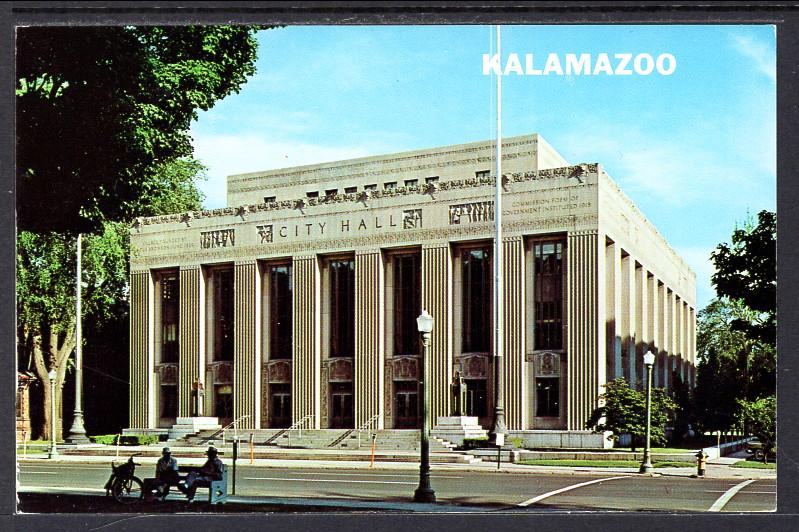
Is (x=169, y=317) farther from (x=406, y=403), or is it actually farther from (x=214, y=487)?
(x=406, y=403)

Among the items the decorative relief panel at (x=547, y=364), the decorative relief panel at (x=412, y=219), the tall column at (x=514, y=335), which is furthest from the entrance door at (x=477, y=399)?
the decorative relief panel at (x=412, y=219)

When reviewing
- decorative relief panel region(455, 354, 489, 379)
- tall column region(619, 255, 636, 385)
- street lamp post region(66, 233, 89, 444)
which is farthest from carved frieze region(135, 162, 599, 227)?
tall column region(619, 255, 636, 385)

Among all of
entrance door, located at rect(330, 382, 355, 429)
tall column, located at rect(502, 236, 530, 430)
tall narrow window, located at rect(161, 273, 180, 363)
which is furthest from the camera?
entrance door, located at rect(330, 382, 355, 429)

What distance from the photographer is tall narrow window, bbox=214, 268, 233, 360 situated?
16.5m

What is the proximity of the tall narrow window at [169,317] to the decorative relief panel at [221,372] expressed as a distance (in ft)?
2.44

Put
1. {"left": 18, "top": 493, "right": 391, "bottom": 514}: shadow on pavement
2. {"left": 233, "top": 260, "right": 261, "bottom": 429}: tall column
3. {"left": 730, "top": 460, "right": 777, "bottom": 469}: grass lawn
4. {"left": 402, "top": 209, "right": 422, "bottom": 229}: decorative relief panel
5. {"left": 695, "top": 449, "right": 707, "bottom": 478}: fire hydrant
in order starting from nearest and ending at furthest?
{"left": 18, "top": 493, "right": 391, "bottom": 514}: shadow on pavement < {"left": 730, "top": 460, "right": 777, "bottom": 469}: grass lawn < {"left": 695, "top": 449, "right": 707, "bottom": 478}: fire hydrant < {"left": 233, "top": 260, "right": 261, "bottom": 429}: tall column < {"left": 402, "top": 209, "right": 422, "bottom": 229}: decorative relief panel

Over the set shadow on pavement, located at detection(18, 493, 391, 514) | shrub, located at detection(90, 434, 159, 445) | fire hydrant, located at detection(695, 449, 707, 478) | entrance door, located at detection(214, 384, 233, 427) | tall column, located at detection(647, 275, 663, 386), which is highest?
tall column, located at detection(647, 275, 663, 386)

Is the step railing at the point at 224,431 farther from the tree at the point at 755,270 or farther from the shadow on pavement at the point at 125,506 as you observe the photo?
the tree at the point at 755,270

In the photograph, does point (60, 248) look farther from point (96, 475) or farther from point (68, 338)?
point (96, 475)

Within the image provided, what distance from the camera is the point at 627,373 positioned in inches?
856

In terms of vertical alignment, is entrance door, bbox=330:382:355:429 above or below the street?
above

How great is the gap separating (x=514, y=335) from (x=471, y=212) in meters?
3.46

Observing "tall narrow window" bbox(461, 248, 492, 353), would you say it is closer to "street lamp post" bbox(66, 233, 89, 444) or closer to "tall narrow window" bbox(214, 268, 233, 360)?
"tall narrow window" bbox(214, 268, 233, 360)

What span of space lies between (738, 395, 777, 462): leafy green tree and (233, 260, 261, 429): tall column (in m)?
7.44
